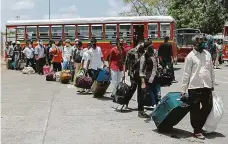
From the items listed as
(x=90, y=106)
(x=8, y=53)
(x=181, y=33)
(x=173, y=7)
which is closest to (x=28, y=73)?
(x=8, y=53)

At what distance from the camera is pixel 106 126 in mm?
8445

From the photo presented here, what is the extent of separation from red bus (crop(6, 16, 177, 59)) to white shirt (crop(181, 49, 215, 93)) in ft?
49.7

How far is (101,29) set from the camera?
79.6ft

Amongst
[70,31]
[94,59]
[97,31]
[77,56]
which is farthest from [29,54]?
[94,59]

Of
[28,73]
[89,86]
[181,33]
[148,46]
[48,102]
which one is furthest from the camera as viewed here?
[181,33]

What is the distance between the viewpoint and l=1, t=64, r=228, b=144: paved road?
7.32 metres

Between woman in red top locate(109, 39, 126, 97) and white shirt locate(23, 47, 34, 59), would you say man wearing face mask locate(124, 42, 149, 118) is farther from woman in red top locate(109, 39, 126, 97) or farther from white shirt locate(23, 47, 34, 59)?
white shirt locate(23, 47, 34, 59)

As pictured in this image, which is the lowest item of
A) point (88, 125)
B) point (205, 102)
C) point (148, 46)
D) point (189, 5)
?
point (88, 125)

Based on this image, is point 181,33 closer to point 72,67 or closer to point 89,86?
point 72,67

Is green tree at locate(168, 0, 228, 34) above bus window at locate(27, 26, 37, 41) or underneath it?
above

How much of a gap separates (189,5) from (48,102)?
3376 cm

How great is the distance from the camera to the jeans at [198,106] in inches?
285

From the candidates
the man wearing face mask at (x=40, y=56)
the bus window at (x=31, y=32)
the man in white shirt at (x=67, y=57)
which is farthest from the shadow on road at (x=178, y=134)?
the bus window at (x=31, y=32)

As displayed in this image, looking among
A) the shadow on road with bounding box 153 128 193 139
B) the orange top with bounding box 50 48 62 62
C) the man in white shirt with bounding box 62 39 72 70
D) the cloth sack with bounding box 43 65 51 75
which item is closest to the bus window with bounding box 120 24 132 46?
the cloth sack with bounding box 43 65 51 75
